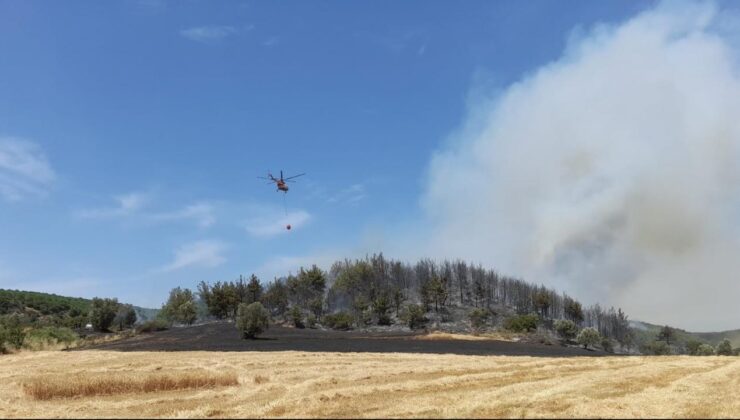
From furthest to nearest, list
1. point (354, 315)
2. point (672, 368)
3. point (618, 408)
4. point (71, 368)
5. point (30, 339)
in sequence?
point (354, 315), point (30, 339), point (71, 368), point (672, 368), point (618, 408)

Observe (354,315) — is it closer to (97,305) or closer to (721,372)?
(97,305)

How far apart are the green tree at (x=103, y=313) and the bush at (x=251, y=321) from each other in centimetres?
3930

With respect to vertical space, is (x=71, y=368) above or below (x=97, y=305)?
below

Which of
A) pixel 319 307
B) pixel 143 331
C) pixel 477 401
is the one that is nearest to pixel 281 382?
pixel 477 401

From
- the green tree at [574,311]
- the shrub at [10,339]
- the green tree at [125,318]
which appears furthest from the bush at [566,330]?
the shrub at [10,339]

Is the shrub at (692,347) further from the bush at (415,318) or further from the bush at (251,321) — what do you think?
the bush at (251,321)

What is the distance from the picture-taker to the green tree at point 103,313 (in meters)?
100

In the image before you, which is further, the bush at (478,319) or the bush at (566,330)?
the bush at (478,319)

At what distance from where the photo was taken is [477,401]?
76.0ft

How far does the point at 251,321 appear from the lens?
72.2 meters

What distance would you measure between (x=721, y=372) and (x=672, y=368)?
3281 millimetres

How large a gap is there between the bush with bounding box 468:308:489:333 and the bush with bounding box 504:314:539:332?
499 centimetres

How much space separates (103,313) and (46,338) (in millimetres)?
25300

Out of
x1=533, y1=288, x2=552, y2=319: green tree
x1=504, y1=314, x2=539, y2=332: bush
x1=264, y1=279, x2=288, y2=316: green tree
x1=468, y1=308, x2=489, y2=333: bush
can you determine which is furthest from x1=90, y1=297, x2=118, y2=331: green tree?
x1=533, y1=288, x2=552, y2=319: green tree
